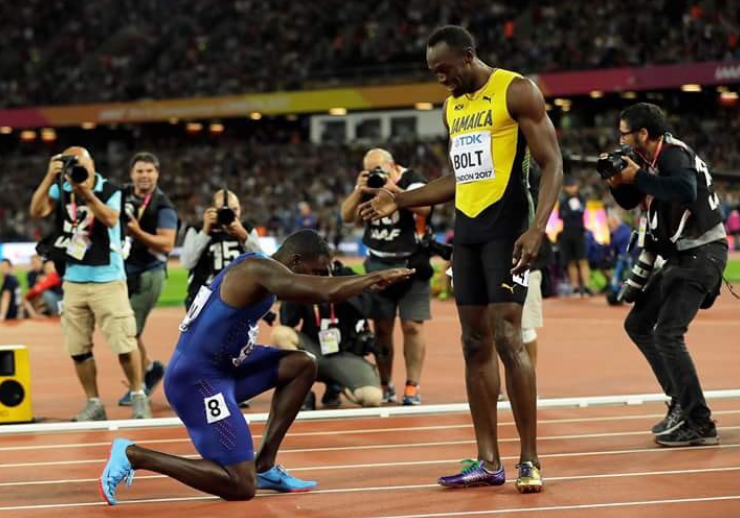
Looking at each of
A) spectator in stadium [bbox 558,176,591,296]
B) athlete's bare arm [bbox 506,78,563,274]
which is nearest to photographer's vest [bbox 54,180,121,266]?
athlete's bare arm [bbox 506,78,563,274]

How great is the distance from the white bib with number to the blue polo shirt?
3.68 m

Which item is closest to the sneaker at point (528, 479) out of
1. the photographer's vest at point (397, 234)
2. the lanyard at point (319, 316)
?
the photographer's vest at point (397, 234)

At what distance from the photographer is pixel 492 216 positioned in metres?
6.54

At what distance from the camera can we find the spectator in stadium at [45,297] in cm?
1988

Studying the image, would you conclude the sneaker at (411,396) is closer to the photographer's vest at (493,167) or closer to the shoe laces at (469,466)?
the shoe laces at (469,466)

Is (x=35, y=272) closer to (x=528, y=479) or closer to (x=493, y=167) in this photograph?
(x=493, y=167)

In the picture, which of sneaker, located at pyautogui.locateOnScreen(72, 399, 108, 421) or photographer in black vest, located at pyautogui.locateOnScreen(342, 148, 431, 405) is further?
photographer in black vest, located at pyautogui.locateOnScreen(342, 148, 431, 405)

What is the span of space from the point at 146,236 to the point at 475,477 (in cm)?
459

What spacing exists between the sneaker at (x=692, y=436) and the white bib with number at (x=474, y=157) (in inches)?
89.8

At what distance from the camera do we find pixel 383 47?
152 feet

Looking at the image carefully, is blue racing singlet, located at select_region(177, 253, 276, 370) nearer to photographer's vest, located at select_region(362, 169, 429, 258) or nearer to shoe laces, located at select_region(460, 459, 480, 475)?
shoe laces, located at select_region(460, 459, 480, 475)

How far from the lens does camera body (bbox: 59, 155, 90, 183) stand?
9.23m

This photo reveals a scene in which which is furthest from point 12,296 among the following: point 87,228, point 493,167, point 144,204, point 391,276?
point 391,276

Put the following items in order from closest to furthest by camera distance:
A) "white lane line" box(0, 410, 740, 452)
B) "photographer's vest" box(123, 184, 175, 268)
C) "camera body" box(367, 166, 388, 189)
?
"white lane line" box(0, 410, 740, 452), "camera body" box(367, 166, 388, 189), "photographer's vest" box(123, 184, 175, 268)
